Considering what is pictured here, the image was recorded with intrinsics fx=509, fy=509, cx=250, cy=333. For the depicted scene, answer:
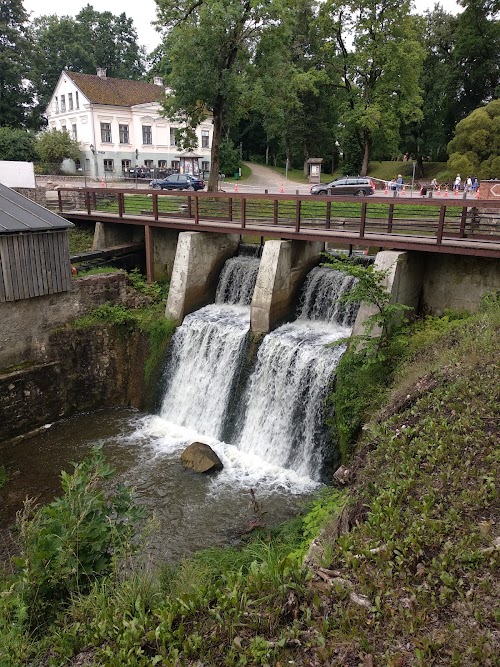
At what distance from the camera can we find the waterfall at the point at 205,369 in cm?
1342

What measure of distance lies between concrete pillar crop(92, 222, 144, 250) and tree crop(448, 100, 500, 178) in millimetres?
18765

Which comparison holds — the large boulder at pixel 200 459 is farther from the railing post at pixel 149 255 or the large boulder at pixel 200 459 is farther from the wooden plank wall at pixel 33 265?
the railing post at pixel 149 255

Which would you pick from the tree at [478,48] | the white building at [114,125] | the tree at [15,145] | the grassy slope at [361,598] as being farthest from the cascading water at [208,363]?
the tree at [478,48]

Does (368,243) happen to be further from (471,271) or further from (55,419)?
(55,419)

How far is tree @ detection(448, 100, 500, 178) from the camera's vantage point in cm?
2728

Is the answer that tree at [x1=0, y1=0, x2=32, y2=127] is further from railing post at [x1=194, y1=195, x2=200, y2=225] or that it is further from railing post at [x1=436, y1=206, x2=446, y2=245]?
railing post at [x1=436, y1=206, x2=446, y2=245]

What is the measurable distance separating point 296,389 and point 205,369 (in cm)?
313

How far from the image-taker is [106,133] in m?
41.7

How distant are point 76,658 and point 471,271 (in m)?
10.9

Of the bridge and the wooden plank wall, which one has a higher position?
the bridge

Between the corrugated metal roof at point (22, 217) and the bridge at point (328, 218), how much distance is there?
11.0ft

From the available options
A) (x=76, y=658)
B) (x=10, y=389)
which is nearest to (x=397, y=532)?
(x=76, y=658)

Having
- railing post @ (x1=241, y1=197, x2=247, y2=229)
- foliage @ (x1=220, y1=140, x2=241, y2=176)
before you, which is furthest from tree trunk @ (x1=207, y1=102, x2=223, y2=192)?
foliage @ (x1=220, y1=140, x2=241, y2=176)

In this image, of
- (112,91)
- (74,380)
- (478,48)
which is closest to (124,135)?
(112,91)
